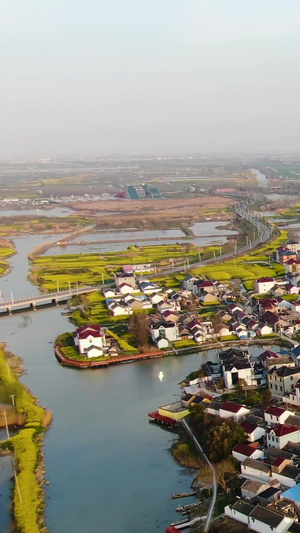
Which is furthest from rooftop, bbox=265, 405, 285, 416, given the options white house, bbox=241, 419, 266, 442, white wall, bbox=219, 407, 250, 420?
white wall, bbox=219, 407, 250, 420

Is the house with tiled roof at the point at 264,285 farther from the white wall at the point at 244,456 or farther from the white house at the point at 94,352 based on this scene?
the white wall at the point at 244,456

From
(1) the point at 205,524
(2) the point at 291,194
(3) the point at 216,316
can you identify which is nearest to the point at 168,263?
(3) the point at 216,316

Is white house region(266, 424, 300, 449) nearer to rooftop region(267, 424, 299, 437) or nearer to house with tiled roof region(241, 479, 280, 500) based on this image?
rooftop region(267, 424, 299, 437)

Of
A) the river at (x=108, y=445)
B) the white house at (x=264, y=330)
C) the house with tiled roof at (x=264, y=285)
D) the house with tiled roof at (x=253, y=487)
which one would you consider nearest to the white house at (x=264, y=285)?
the house with tiled roof at (x=264, y=285)

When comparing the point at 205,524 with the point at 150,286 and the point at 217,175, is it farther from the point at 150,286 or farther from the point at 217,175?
the point at 217,175

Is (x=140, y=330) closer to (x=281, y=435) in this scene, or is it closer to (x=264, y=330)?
(x=264, y=330)
